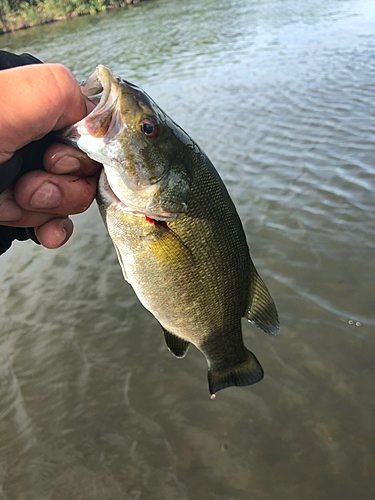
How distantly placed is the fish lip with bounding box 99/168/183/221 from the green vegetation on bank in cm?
4159

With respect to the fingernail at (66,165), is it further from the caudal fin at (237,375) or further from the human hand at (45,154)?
the caudal fin at (237,375)

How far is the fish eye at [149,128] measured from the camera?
5.59 ft

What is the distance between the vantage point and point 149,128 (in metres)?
1.72

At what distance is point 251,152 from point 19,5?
42782 millimetres

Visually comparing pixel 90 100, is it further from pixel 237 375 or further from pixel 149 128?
pixel 237 375

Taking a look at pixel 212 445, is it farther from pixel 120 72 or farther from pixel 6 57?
pixel 120 72

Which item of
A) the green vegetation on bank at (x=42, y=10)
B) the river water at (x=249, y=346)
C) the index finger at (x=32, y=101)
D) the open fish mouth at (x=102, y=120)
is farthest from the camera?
the green vegetation on bank at (x=42, y=10)

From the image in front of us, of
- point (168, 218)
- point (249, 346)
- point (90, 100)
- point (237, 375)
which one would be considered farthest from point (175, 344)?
point (249, 346)

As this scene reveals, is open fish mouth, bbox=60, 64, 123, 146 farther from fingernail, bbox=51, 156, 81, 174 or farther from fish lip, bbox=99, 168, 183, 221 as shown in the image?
fish lip, bbox=99, 168, 183, 221

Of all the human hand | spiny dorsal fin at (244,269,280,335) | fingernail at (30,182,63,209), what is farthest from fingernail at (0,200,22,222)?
spiny dorsal fin at (244,269,280,335)

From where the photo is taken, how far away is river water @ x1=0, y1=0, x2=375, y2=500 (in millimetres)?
2936

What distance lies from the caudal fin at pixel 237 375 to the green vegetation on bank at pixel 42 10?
4206cm

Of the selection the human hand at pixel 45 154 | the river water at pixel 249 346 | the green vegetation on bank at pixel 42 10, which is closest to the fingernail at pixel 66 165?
the human hand at pixel 45 154

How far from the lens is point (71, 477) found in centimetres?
306
